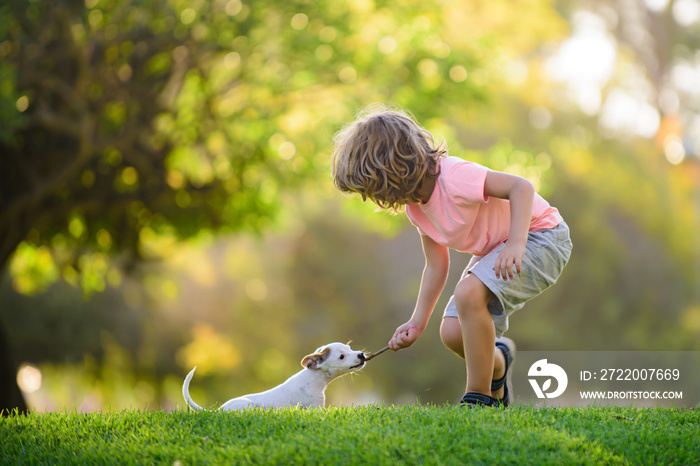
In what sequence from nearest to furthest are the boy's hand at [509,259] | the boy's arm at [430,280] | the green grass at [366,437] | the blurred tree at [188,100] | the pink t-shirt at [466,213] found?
the green grass at [366,437] < the boy's hand at [509,259] < the pink t-shirt at [466,213] < the boy's arm at [430,280] < the blurred tree at [188,100]

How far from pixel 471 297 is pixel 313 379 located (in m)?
1.19

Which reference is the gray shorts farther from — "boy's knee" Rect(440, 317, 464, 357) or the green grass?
the green grass

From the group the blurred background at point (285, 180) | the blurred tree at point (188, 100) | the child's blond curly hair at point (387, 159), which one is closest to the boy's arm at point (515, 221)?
the child's blond curly hair at point (387, 159)

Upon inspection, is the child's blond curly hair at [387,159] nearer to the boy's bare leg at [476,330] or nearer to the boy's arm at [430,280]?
the boy's arm at [430,280]

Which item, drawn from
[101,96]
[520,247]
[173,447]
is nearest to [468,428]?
[520,247]

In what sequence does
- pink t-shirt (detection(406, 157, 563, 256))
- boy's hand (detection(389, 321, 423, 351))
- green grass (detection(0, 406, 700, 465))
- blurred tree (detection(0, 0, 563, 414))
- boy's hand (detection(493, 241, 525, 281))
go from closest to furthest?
green grass (detection(0, 406, 700, 465)) → boy's hand (detection(493, 241, 525, 281)) → pink t-shirt (detection(406, 157, 563, 256)) → boy's hand (detection(389, 321, 423, 351)) → blurred tree (detection(0, 0, 563, 414))

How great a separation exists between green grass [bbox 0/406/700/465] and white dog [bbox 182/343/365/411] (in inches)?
20.1

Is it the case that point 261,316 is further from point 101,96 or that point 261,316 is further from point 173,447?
point 173,447

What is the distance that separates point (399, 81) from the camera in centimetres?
915

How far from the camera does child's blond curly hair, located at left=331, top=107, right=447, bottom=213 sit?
356cm

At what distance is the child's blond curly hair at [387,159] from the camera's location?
356 cm

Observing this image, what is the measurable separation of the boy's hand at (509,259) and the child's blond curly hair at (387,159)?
558 mm

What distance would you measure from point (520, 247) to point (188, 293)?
24.2 meters

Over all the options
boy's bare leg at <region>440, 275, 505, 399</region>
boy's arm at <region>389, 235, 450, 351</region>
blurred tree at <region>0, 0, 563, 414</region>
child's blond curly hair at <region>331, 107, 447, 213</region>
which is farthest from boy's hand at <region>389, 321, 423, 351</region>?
blurred tree at <region>0, 0, 563, 414</region>
